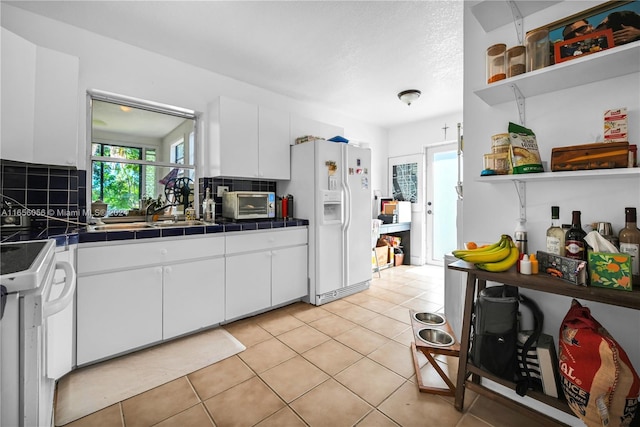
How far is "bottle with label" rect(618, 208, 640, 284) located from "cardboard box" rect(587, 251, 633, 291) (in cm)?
10

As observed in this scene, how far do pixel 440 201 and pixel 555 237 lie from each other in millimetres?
3636

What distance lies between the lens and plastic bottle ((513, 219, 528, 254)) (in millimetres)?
1482

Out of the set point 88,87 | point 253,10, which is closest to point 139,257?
point 88,87

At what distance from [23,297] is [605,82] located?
2.46 meters

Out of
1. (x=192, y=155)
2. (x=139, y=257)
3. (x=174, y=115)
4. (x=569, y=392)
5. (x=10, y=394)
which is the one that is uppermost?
(x=174, y=115)

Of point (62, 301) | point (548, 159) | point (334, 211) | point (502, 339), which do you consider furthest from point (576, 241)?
point (334, 211)

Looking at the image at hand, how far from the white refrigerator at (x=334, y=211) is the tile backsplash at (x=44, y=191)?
6.55 feet

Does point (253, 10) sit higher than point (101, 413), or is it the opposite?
point (253, 10)

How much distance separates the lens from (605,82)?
1304 mm

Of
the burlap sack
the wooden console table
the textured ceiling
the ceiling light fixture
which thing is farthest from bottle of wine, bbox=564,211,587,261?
the ceiling light fixture

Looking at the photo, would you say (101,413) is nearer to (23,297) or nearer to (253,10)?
(23,297)

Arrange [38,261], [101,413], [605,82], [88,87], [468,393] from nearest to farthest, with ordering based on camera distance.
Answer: [38,261]
[605,82]
[101,413]
[468,393]
[88,87]

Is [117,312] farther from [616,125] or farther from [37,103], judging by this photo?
[616,125]

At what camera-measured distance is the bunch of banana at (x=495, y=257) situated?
1384 millimetres
